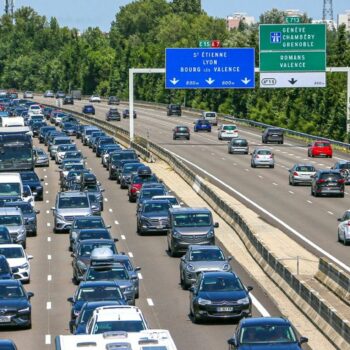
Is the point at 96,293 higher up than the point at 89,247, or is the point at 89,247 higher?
the point at 96,293

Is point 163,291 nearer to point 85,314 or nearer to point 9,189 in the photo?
point 85,314

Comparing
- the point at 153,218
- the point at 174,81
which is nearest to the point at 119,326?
the point at 153,218

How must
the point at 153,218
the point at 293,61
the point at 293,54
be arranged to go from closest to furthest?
the point at 153,218, the point at 293,54, the point at 293,61

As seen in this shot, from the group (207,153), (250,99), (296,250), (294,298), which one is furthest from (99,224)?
(250,99)

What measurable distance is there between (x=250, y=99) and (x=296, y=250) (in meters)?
109

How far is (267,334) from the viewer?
28812mm

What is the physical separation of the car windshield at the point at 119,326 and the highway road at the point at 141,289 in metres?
3.65

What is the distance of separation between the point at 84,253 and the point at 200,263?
476cm

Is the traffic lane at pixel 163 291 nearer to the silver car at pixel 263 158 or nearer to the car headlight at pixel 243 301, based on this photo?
the car headlight at pixel 243 301

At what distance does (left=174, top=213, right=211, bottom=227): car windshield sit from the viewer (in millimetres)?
52219

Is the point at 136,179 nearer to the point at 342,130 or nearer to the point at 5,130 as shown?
the point at 5,130

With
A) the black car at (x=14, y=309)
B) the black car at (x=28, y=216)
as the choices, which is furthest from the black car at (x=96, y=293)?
the black car at (x=28, y=216)

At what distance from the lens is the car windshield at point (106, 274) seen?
40.1 m

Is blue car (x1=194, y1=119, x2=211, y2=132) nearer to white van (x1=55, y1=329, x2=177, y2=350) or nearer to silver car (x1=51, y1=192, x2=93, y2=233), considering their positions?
silver car (x1=51, y1=192, x2=93, y2=233)
